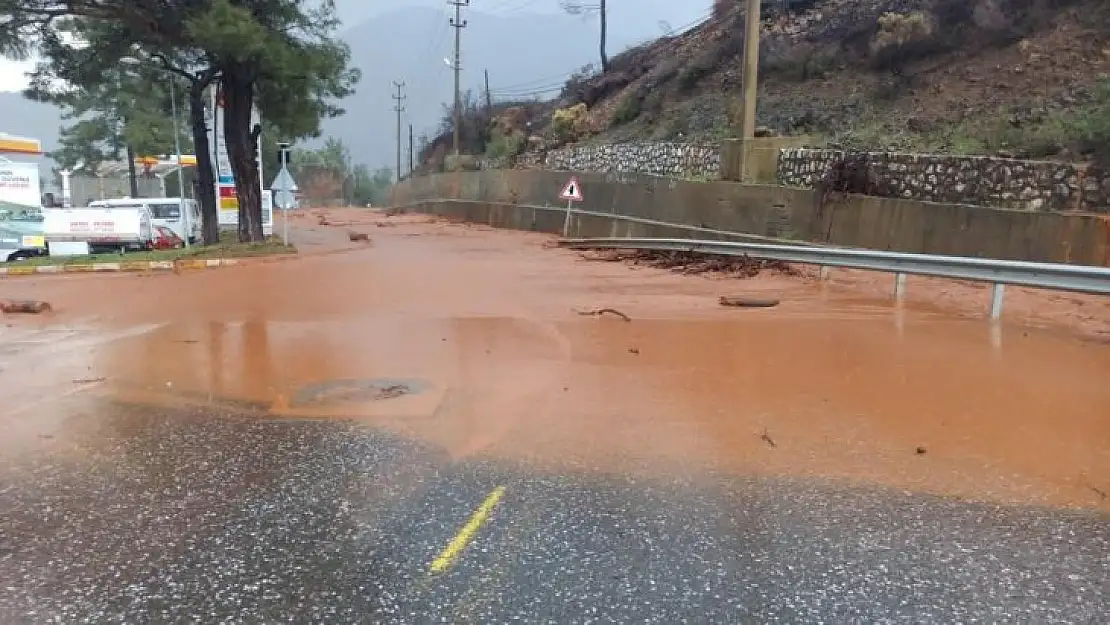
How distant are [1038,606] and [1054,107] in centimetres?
1569

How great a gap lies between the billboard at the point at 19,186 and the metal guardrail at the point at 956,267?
2393 cm

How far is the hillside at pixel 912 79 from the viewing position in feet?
53.5

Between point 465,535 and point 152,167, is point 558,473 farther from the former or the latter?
point 152,167

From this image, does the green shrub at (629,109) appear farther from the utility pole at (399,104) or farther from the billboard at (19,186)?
the utility pole at (399,104)

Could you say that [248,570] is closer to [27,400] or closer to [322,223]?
[27,400]

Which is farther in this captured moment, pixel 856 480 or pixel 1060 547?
pixel 856 480

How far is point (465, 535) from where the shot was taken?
427 cm

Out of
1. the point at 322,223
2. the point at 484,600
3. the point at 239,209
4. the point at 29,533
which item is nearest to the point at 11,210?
the point at 239,209

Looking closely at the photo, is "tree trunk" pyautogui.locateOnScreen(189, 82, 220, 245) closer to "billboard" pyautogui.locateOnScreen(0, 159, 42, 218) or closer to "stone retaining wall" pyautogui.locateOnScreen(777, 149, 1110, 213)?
"billboard" pyautogui.locateOnScreen(0, 159, 42, 218)

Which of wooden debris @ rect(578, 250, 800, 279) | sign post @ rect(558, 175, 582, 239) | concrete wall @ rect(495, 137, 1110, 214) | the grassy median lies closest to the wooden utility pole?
concrete wall @ rect(495, 137, 1110, 214)

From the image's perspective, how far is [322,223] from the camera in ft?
163

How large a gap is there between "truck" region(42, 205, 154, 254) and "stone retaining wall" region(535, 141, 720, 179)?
53.3 ft

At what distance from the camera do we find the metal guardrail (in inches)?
350

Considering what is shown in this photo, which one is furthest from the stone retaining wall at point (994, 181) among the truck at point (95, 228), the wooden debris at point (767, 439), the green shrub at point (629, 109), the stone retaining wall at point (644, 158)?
the truck at point (95, 228)
